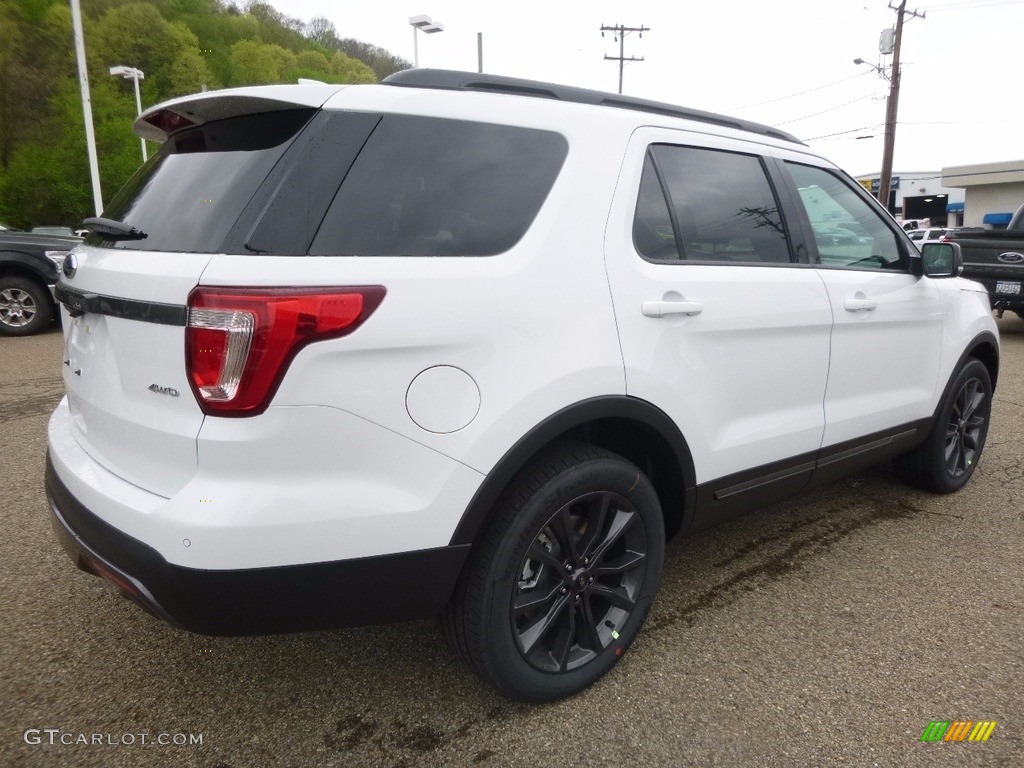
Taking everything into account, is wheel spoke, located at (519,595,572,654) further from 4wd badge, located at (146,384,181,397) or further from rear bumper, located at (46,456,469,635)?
4wd badge, located at (146,384,181,397)

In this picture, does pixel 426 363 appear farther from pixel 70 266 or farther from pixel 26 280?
pixel 26 280

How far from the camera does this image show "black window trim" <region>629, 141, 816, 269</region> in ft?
7.89

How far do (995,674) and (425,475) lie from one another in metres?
2.01

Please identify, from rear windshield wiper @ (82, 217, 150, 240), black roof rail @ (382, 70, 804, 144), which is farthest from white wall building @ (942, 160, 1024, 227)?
rear windshield wiper @ (82, 217, 150, 240)

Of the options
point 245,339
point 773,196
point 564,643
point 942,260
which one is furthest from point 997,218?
point 245,339

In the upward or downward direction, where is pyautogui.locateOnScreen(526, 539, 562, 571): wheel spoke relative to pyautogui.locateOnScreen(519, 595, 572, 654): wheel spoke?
upward

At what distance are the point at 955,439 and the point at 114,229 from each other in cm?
405

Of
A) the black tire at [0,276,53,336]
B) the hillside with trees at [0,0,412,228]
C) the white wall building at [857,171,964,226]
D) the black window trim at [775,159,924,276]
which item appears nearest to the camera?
the black window trim at [775,159,924,276]

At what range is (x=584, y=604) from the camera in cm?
226

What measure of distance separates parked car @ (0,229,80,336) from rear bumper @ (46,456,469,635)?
8518 millimetres

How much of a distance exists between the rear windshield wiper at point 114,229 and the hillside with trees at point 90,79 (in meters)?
28.3

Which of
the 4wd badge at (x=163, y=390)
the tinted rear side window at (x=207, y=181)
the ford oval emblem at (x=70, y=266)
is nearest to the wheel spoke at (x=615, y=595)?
the 4wd badge at (x=163, y=390)

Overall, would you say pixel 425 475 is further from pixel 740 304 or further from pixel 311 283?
pixel 740 304

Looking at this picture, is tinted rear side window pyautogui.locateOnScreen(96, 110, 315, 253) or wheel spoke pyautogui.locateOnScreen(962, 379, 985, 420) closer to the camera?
tinted rear side window pyautogui.locateOnScreen(96, 110, 315, 253)
